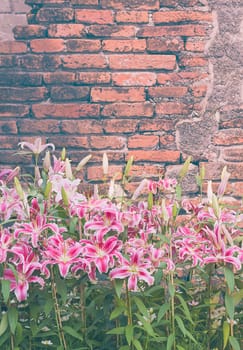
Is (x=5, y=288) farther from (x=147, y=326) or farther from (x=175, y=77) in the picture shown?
(x=175, y=77)

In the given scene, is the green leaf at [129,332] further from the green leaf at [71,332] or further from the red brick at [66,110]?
the red brick at [66,110]

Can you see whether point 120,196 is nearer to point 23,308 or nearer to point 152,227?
point 152,227

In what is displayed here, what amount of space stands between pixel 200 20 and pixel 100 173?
33.3 inches

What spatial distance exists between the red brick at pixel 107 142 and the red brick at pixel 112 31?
472mm

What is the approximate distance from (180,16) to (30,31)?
70cm

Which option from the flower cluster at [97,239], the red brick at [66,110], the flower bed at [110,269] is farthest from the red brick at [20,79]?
the flower cluster at [97,239]

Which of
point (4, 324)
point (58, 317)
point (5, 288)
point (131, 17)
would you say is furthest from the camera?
point (131, 17)

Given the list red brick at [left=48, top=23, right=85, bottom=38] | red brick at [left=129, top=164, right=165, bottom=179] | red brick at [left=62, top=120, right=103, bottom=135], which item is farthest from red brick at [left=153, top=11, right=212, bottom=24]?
red brick at [left=129, top=164, right=165, bottom=179]

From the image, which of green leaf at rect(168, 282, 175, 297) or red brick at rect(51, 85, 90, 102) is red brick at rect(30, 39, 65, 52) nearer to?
red brick at rect(51, 85, 90, 102)

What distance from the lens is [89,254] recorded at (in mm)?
1772

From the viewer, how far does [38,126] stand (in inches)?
135

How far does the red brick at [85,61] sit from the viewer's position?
3.41 m

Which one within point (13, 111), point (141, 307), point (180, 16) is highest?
point (180, 16)

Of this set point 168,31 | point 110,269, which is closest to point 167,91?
point 168,31
